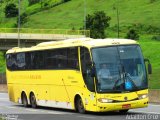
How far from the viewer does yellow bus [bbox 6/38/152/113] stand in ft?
76.5

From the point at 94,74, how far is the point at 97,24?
7506cm

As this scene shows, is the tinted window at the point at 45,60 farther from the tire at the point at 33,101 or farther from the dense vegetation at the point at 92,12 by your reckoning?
the dense vegetation at the point at 92,12

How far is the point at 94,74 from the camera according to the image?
930 inches

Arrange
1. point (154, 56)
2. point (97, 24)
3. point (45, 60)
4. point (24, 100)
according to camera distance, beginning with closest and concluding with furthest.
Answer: point (45, 60), point (24, 100), point (154, 56), point (97, 24)

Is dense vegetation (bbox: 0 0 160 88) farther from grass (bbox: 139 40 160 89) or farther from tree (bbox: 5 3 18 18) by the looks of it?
grass (bbox: 139 40 160 89)

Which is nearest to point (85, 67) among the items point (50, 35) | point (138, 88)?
point (138, 88)

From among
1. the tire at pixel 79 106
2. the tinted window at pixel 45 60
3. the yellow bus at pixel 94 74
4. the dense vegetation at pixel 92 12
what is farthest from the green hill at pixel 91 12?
the tire at pixel 79 106

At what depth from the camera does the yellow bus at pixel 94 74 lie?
23.3 metres

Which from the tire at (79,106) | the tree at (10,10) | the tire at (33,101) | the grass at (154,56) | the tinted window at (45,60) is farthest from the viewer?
the tree at (10,10)

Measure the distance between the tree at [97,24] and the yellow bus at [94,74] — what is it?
66.8m

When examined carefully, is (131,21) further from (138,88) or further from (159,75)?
(138,88)

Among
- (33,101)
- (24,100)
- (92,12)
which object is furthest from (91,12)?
(33,101)

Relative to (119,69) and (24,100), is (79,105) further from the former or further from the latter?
(24,100)

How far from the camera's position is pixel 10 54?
3362cm
